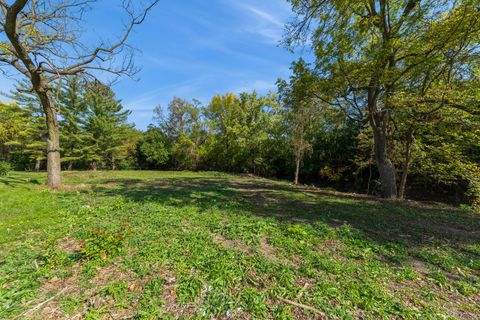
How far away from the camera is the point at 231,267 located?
242 centimetres

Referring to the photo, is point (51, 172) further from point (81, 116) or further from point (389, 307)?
point (81, 116)

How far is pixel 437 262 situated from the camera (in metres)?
2.71

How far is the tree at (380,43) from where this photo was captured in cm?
512

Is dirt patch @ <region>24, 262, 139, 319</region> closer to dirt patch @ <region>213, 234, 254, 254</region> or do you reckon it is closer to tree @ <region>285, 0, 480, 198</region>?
dirt patch @ <region>213, 234, 254, 254</region>

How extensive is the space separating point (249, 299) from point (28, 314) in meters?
1.86

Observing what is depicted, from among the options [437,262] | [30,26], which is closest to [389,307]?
[437,262]

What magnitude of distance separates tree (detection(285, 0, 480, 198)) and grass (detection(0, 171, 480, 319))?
13.6 feet

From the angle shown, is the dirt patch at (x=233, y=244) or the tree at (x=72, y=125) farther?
the tree at (x=72, y=125)

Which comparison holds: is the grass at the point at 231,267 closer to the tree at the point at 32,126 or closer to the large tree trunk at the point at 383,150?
the large tree trunk at the point at 383,150

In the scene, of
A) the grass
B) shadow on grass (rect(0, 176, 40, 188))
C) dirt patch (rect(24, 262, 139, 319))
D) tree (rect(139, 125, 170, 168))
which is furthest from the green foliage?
tree (rect(139, 125, 170, 168))

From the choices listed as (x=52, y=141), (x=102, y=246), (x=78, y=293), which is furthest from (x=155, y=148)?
(x=78, y=293)

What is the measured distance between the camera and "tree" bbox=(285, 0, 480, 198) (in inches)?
202

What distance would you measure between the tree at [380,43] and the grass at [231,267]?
4154 millimetres

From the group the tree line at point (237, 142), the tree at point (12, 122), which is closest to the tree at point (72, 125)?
the tree line at point (237, 142)
